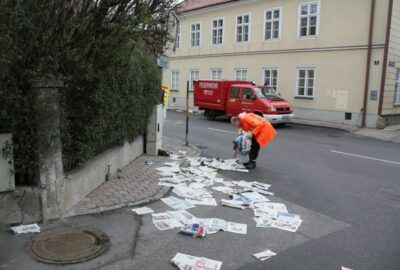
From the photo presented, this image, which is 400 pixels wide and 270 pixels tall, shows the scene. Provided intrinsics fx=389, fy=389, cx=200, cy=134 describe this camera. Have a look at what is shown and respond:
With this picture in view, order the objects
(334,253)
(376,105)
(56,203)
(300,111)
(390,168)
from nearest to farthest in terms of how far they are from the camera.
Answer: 1. (334,253)
2. (56,203)
3. (390,168)
4. (376,105)
5. (300,111)

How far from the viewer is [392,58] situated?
18.5m

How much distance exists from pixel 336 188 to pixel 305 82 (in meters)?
14.4

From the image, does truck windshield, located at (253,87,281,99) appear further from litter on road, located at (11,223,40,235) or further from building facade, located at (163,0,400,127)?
litter on road, located at (11,223,40,235)

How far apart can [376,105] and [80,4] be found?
53.1 feet

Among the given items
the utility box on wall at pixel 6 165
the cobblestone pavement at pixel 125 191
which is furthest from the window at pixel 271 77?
the utility box on wall at pixel 6 165

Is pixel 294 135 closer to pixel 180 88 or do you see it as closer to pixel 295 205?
pixel 295 205

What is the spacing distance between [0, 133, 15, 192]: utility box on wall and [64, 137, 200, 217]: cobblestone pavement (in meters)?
0.92

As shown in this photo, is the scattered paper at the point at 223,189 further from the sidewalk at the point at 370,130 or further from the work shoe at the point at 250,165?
the sidewalk at the point at 370,130

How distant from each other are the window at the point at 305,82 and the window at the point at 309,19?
1932 millimetres

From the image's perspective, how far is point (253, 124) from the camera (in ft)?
29.0

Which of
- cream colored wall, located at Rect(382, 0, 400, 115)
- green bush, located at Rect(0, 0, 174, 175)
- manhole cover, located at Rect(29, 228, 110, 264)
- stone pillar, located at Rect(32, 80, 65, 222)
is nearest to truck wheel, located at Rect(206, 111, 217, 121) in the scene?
cream colored wall, located at Rect(382, 0, 400, 115)

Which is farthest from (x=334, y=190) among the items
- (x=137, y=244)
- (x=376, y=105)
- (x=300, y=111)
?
(x=300, y=111)

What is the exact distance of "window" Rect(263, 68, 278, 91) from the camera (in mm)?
22828

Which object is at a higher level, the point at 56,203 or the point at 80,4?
the point at 80,4
